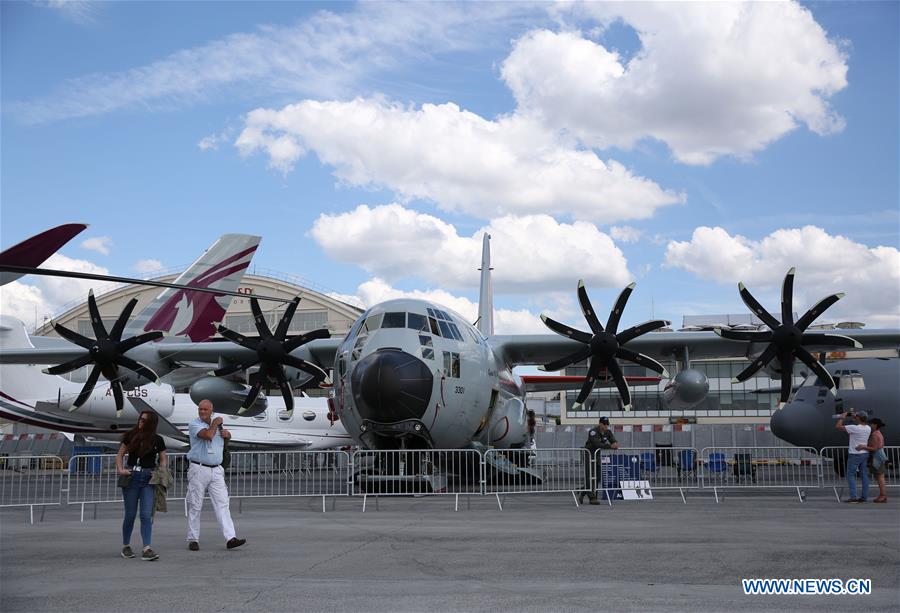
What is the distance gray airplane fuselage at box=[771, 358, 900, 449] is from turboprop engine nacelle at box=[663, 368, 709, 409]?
297 cm

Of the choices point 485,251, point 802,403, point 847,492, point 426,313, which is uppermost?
point 485,251

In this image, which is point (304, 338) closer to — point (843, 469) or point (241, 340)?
point (241, 340)

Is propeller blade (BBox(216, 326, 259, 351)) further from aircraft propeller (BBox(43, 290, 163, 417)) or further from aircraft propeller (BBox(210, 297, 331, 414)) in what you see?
aircraft propeller (BBox(43, 290, 163, 417))

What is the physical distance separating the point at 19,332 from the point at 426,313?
19.7 meters

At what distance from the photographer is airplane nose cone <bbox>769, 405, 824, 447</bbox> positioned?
2191 cm

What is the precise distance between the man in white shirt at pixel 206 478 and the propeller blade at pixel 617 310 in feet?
39.7

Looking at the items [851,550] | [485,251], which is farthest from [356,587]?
[485,251]

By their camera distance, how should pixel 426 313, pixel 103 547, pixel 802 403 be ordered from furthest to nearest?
pixel 802 403
pixel 426 313
pixel 103 547

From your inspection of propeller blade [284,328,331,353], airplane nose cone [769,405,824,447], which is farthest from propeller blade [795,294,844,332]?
propeller blade [284,328,331,353]

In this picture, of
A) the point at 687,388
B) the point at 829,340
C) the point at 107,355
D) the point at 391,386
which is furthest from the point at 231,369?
the point at 829,340

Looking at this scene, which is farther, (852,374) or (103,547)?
(852,374)

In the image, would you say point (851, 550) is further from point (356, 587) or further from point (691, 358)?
point (691, 358)

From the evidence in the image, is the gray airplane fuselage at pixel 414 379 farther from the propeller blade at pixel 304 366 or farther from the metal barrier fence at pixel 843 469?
the metal barrier fence at pixel 843 469

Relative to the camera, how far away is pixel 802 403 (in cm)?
2238
